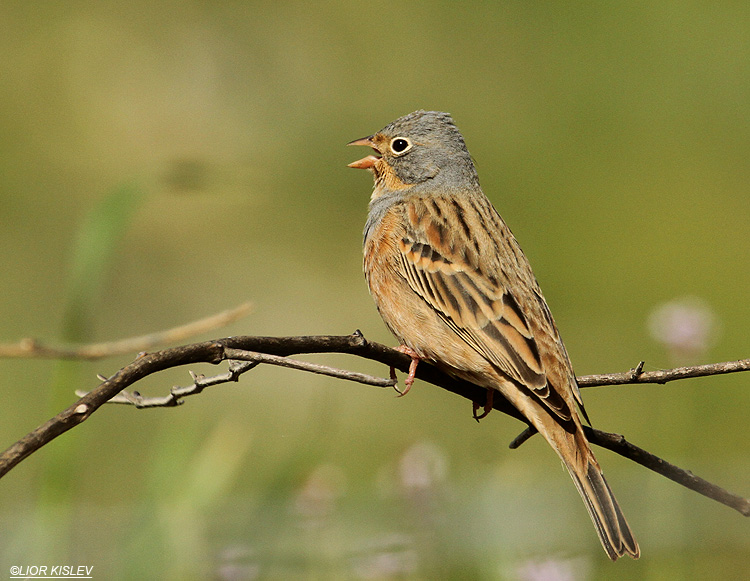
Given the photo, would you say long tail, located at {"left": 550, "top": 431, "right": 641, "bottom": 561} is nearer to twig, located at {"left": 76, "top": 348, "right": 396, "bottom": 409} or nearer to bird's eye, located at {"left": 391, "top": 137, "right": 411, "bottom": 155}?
twig, located at {"left": 76, "top": 348, "right": 396, "bottom": 409}

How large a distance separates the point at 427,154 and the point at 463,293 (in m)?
0.69

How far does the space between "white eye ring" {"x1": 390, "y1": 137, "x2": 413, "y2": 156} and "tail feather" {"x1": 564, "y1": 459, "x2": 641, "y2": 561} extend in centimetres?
133

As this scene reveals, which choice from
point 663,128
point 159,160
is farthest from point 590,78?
point 159,160

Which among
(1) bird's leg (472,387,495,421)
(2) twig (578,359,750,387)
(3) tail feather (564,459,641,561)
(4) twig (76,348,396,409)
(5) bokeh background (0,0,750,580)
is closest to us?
(4) twig (76,348,396,409)

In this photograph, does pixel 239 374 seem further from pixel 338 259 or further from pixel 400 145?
pixel 338 259

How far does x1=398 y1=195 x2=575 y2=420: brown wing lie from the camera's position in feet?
8.66

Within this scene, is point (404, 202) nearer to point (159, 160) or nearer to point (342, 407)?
point (342, 407)

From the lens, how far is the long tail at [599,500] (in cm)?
226

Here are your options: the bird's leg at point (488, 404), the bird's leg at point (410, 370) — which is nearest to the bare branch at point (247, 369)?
the bird's leg at point (410, 370)

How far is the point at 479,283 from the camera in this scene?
9.40 ft

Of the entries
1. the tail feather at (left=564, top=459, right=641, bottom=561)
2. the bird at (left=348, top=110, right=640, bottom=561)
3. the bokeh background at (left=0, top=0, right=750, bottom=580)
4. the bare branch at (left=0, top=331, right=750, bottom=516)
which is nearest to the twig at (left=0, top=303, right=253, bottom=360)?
the bare branch at (left=0, top=331, right=750, bottom=516)

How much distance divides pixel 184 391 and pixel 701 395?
15.9 ft

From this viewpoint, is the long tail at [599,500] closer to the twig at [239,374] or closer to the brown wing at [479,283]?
the brown wing at [479,283]

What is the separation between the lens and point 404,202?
3.24 meters
